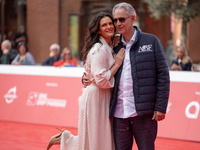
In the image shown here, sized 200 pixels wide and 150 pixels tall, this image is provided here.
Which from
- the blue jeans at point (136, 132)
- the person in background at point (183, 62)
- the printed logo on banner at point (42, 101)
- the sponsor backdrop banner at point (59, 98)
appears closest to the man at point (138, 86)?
the blue jeans at point (136, 132)

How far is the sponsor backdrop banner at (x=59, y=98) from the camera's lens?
6641 millimetres

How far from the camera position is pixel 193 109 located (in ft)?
21.6

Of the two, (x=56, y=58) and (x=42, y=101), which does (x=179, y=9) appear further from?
(x=42, y=101)

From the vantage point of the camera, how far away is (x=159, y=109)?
3600mm

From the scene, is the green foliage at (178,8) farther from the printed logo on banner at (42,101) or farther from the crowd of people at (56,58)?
the printed logo on banner at (42,101)

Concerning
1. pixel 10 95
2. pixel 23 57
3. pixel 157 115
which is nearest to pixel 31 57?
pixel 23 57

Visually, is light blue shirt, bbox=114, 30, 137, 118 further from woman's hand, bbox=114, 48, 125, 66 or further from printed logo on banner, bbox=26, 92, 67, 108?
printed logo on banner, bbox=26, 92, 67, 108

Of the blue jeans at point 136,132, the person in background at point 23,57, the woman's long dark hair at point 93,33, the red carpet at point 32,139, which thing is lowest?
the red carpet at point 32,139

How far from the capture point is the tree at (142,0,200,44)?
14539 millimetres

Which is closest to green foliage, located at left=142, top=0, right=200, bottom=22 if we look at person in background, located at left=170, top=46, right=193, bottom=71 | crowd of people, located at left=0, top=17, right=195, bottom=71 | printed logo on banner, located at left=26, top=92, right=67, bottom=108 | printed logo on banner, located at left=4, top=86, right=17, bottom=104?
crowd of people, located at left=0, top=17, right=195, bottom=71

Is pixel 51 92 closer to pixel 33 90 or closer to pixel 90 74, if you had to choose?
pixel 33 90

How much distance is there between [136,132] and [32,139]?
335 centimetres

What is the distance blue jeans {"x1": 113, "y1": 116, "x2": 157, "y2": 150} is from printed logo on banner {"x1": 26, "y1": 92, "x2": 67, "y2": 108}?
4007 mm

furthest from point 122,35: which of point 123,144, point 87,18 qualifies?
point 87,18
